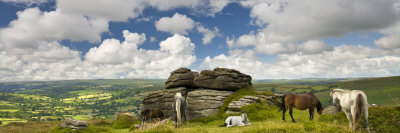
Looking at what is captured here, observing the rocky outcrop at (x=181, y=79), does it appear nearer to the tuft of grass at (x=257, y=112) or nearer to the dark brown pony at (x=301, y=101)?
the tuft of grass at (x=257, y=112)

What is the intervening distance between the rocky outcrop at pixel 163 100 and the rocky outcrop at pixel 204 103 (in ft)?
11.0

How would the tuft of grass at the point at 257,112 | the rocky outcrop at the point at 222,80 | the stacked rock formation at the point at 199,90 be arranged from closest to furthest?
the tuft of grass at the point at 257,112, the stacked rock formation at the point at 199,90, the rocky outcrop at the point at 222,80

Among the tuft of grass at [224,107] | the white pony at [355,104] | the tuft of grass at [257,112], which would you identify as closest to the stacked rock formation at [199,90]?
the tuft of grass at [224,107]

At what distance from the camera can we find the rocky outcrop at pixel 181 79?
33.7 meters

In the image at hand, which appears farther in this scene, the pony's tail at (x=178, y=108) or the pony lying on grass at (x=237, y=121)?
the pony's tail at (x=178, y=108)

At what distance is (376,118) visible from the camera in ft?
45.2

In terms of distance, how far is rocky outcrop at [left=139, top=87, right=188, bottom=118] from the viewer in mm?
29859

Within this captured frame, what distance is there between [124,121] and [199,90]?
38.9ft

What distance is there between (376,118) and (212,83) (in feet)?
69.7

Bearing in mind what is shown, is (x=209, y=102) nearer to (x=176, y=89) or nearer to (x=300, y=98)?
(x=176, y=89)

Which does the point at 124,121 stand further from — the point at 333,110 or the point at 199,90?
the point at 333,110

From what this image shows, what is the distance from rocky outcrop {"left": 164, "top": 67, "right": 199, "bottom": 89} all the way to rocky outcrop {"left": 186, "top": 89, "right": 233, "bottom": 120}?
4497 millimetres

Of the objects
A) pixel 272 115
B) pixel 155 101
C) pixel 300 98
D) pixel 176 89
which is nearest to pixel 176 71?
pixel 176 89

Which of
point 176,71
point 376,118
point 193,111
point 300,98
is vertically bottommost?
point 193,111
